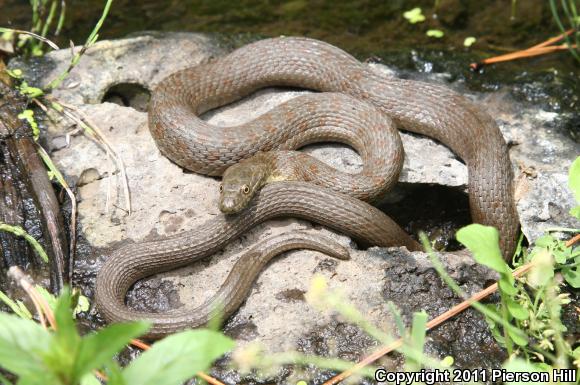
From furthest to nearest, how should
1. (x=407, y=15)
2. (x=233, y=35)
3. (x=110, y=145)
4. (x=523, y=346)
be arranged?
(x=407, y=15) < (x=233, y=35) < (x=110, y=145) < (x=523, y=346)

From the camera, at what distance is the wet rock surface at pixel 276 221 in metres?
4.84

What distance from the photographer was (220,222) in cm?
534

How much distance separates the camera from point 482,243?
149 inches

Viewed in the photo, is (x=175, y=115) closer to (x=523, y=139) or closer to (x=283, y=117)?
(x=283, y=117)

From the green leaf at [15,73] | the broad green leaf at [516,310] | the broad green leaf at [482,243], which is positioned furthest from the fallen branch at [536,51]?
the green leaf at [15,73]

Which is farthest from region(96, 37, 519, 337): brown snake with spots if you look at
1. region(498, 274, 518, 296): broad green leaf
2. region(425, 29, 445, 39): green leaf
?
region(425, 29, 445, 39): green leaf

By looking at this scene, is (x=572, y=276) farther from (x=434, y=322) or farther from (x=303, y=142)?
(x=303, y=142)

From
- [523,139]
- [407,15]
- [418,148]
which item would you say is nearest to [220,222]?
[418,148]

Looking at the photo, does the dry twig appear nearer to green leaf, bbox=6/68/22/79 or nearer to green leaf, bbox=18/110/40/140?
green leaf, bbox=18/110/40/140

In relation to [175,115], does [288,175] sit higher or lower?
lower

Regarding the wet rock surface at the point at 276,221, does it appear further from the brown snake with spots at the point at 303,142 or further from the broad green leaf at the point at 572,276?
the broad green leaf at the point at 572,276

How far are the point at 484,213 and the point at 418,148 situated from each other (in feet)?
3.15

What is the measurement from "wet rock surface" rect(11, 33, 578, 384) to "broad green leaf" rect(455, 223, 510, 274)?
3.81 ft

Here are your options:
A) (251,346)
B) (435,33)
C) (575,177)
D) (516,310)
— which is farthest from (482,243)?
(435,33)
